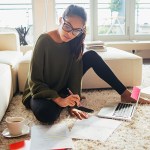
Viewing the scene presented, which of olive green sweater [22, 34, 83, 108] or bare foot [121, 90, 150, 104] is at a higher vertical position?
olive green sweater [22, 34, 83, 108]

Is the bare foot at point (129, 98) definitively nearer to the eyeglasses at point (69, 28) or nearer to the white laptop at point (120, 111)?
the white laptop at point (120, 111)

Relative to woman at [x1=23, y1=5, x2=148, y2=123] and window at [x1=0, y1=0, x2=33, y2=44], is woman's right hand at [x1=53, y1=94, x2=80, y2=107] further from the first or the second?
window at [x1=0, y1=0, x2=33, y2=44]

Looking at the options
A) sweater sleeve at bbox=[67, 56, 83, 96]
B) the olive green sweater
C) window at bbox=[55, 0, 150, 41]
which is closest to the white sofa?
the olive green sweater

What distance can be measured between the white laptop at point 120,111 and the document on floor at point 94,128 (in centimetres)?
6

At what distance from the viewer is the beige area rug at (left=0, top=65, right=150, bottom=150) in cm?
132

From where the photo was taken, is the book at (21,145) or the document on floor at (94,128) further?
the document on floor at (94,128)

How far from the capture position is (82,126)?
1521 millimetres

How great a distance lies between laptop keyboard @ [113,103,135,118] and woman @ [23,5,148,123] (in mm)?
84

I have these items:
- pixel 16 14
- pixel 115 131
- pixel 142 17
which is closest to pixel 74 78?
pixel 115 131

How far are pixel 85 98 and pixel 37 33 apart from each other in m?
2.01

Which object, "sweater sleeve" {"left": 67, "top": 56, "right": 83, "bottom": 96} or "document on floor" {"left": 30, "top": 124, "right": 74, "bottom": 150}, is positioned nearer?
"document on floor" {"left": 30, "top": 124, "right": 74, "bottom": 150}

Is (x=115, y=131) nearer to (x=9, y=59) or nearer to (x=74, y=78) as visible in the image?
(x=74, y=78)

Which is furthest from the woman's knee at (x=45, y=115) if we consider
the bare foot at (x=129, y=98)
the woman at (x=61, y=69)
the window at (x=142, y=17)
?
the window at (x=142, y=17)

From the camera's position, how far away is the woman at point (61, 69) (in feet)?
4.97
